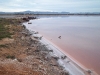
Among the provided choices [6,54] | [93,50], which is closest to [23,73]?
[6,54]

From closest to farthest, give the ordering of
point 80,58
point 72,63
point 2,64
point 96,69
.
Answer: point 2,64 < point 96,69 < point 72,63 < point 80,58

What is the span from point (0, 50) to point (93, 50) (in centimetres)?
962

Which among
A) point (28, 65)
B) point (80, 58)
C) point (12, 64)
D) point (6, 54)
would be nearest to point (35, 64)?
point (28, 65)

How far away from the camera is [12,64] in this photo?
36.6 ft

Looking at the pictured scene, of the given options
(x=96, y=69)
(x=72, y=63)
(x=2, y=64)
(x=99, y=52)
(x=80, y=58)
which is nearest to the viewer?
(x=2, y=64)

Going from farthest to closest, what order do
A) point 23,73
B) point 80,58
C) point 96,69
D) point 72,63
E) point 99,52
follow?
point 99,52 → point 80,58 → point 72,63 → point 96,69 → point 23,73

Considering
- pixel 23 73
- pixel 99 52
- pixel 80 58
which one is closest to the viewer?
pixel 23 73

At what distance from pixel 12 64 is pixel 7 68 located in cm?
82

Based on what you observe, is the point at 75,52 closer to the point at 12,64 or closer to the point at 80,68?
the point at 80,68

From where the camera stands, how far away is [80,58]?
1606cm

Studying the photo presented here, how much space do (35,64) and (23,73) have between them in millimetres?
1892

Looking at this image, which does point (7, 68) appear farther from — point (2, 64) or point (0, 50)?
point (0, 50)

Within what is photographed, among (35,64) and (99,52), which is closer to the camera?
(35,64)

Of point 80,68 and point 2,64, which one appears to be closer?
point 2,64
